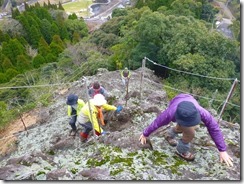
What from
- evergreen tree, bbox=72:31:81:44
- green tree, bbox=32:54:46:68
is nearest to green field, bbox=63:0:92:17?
evergreen tree, bbox=72:31:81:44

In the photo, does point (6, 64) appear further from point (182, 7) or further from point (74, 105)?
point (74, 105)

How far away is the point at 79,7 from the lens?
71.0 meters

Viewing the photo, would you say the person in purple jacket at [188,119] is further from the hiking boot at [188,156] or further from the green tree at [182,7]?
the green tree at [182,7]

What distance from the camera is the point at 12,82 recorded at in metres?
21.4

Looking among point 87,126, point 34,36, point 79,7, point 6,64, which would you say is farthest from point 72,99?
point 79,7

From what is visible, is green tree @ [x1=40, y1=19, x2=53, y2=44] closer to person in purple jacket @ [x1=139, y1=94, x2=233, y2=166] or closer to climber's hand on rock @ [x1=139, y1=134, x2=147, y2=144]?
climber's hand on rock @ [x1=139, y1=134, x2=147, y2=144]

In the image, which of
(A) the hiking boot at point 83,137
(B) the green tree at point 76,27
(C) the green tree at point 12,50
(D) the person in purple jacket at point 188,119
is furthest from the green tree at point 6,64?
(D) the person in purple jacket at point 188,119

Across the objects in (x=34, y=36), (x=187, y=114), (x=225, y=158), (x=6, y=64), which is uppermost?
(x=187, y=114)

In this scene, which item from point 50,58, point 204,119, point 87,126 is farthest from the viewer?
point 50,58

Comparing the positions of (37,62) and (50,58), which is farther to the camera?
(50,58)

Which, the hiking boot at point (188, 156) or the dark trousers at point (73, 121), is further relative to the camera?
the dark trousers at point (73, 121)

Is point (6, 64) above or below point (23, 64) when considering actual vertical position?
above

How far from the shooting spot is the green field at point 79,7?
66000mm

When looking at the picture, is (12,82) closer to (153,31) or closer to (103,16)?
(153,31)
